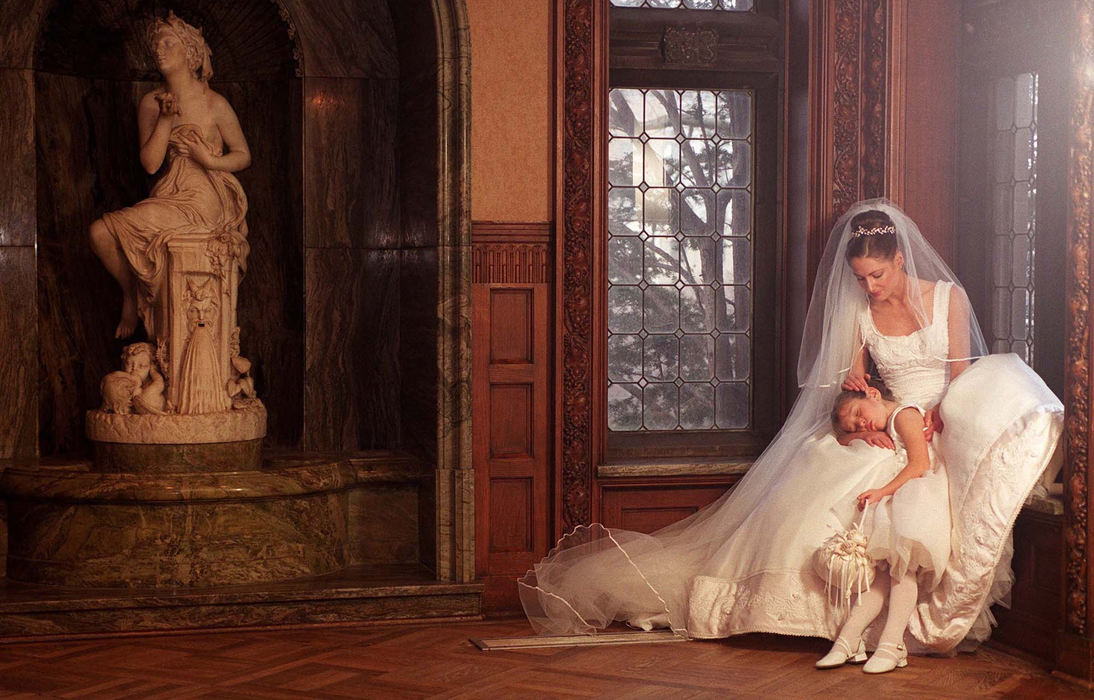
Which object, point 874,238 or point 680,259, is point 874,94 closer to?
point 874,238

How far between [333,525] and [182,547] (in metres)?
0.66

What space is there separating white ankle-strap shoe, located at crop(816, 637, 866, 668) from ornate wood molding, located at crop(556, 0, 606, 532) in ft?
4.50

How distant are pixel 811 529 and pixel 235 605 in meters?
2.26

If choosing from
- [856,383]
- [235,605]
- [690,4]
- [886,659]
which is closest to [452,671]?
[235,605]

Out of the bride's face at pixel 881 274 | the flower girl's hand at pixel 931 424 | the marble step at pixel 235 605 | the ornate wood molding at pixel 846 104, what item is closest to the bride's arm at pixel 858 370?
the bride's face at pixel 881 274

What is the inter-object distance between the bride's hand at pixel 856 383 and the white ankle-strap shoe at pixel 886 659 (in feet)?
3.45

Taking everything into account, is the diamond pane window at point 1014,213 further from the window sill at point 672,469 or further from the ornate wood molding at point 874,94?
the window sill at point 672,469

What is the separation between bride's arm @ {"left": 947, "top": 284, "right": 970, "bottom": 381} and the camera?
5.18 metres

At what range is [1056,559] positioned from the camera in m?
4.77

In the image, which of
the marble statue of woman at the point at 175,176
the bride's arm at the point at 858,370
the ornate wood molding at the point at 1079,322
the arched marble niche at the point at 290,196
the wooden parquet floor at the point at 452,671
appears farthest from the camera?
the arched marble niche at the point at 290,196

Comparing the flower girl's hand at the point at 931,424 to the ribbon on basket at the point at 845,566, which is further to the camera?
the flower girl's hand at the point at 931,424

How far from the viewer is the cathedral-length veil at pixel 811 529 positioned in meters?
4.79

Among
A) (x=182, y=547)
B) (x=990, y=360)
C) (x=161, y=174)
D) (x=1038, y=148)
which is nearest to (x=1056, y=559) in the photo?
→ (x=990, y=360)

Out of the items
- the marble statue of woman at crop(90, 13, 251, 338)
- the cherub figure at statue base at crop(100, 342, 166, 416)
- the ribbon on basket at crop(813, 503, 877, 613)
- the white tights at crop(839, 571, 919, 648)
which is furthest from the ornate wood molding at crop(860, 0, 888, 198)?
the cherub figure at statue base at crop(100, 342, 166, 416)
